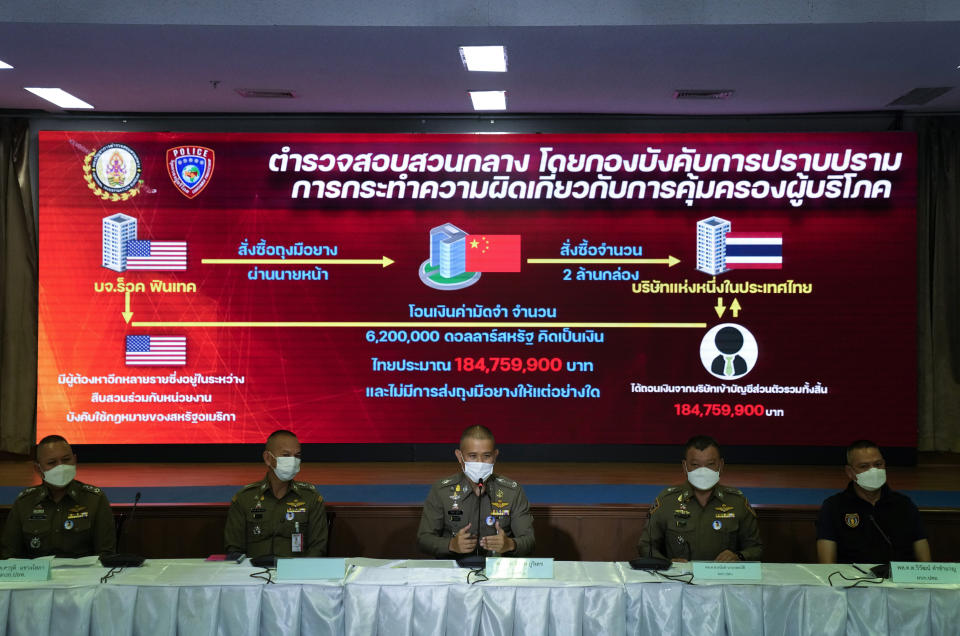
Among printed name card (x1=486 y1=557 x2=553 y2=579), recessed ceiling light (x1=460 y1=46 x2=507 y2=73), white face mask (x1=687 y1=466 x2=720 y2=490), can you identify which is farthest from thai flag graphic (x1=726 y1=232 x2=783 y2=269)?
printed name card (x1=486 y1=557 x2=553 y2=579)

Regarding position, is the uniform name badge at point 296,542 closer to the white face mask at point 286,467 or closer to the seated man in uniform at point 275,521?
the seated man in uniform at point 275,521

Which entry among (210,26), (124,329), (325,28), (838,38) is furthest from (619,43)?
(124,329)

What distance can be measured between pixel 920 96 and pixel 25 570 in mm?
5777

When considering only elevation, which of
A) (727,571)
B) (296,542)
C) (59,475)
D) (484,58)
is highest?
(484,58)

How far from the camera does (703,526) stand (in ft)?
11.1

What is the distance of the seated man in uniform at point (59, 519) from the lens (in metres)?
3.45

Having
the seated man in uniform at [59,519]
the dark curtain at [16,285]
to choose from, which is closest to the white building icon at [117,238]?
the dark curtain at [16,285]

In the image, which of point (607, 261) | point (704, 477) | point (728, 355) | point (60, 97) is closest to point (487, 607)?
point (704, 477)

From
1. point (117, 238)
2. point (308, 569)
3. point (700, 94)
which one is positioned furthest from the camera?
point (117, 238)

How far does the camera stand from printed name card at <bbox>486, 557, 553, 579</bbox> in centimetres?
270

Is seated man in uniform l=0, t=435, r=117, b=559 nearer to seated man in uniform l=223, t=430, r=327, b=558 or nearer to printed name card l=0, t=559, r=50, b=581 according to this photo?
seated man in uniform l=223, t=430, r=327, b=558

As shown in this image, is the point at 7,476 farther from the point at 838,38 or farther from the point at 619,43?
the point at 838,38

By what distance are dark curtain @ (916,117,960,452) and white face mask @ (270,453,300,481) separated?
4.84 metres

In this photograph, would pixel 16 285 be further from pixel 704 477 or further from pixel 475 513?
pixel 704 477
